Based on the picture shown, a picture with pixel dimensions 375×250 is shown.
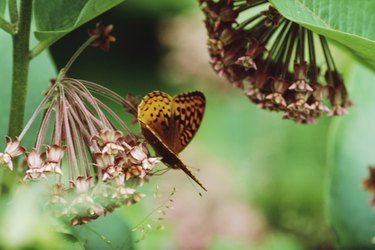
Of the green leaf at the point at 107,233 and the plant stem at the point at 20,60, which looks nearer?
the plant stem at the point at 20,60

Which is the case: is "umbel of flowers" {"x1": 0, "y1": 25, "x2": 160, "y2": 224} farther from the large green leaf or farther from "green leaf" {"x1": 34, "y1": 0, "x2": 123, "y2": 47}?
the large green leaf

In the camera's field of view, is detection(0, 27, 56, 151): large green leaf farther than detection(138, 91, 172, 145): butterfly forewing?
Yes

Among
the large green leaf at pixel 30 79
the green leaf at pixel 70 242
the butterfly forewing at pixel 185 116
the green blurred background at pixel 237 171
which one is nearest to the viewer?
the green leaf at pixel 70 242

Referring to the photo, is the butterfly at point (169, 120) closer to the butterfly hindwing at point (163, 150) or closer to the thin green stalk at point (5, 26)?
the butterfly hindwing at point (163, 150)

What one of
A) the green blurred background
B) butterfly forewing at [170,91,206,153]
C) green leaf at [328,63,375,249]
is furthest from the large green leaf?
the green blurred background

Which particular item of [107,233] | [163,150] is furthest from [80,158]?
[107,233]

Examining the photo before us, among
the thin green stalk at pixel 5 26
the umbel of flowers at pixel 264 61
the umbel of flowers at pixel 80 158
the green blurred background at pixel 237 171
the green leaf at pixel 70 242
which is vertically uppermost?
the thin green stalk at pixel 5 26

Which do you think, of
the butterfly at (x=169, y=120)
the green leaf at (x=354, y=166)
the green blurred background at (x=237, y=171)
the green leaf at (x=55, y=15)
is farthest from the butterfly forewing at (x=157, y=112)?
the green blurred background at (x=237, y=171)
